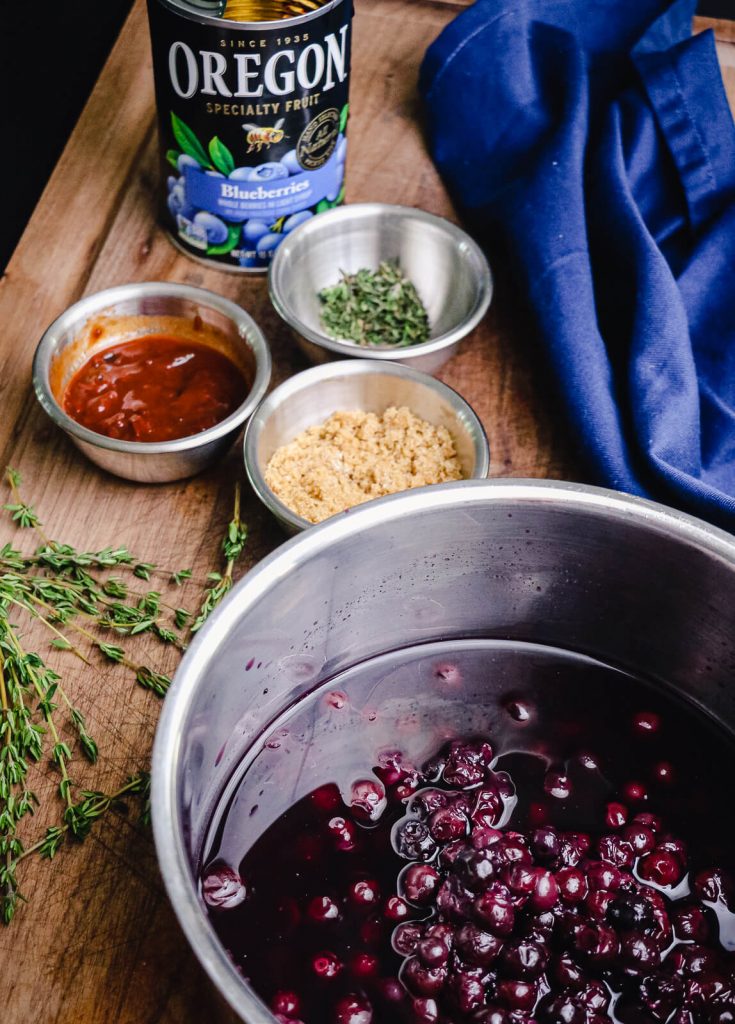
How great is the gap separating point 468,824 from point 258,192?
0.92 metres

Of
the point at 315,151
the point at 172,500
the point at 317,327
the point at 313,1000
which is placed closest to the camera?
the point at 313,1000

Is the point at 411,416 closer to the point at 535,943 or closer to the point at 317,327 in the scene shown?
the point at 317,327

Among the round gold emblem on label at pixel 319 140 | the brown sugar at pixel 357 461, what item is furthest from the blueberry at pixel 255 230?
the brown sugar at pixel 357 461

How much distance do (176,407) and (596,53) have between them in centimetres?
99

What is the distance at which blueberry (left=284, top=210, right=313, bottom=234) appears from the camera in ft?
4.92

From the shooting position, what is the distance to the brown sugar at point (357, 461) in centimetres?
125

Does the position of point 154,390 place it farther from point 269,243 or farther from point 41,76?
point 41,76

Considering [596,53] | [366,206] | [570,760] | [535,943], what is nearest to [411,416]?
[366,206]

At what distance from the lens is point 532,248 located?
4.88 ft

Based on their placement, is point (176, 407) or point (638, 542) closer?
point (638, 542)

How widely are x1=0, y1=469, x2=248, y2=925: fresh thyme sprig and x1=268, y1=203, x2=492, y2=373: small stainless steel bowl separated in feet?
1.28

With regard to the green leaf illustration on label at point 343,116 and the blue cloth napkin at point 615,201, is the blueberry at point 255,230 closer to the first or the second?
the green leaf illustration on label at point 343,116

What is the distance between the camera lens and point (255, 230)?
4.90 ft

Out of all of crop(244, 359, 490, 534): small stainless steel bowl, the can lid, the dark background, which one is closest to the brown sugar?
crop(244, 359, 490, 534): small stainless steel bowl
